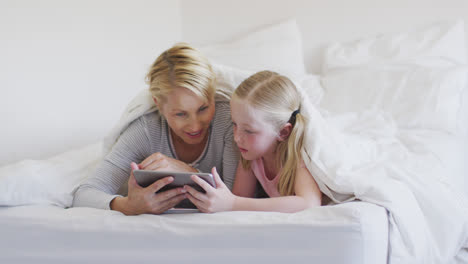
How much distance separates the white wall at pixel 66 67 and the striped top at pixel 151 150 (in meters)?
0.64

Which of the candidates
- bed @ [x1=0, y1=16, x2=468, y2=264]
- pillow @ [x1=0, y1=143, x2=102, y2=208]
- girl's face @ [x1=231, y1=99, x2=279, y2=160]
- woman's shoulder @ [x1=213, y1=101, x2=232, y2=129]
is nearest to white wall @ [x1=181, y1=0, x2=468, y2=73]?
bed @ [x1=0, y1=16, x2=468, y2=264]

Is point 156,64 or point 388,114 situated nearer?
point 156,64

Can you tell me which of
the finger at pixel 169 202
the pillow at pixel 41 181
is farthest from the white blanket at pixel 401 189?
the pillow at pixel 41 181

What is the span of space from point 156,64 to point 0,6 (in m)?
0.75

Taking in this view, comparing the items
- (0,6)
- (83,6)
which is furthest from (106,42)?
(0,6)

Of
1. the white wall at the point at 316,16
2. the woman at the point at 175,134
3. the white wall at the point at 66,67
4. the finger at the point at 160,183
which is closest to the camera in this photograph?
the finger at the point at 160,183

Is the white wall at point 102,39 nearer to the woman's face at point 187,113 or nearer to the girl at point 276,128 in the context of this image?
the woman's face at point 187,113

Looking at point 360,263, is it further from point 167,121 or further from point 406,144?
point 406,144

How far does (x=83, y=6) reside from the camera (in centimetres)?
218

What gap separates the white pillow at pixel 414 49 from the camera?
2.25 m

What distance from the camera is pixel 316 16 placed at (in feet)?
8.70

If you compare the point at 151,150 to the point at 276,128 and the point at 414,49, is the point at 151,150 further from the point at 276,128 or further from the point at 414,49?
the point at 414,49

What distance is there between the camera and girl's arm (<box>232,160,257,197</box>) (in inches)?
54.8

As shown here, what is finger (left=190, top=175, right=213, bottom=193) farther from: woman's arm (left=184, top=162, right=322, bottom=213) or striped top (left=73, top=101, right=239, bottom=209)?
striped top (left=73, top=101, right=239, bottom=209)
